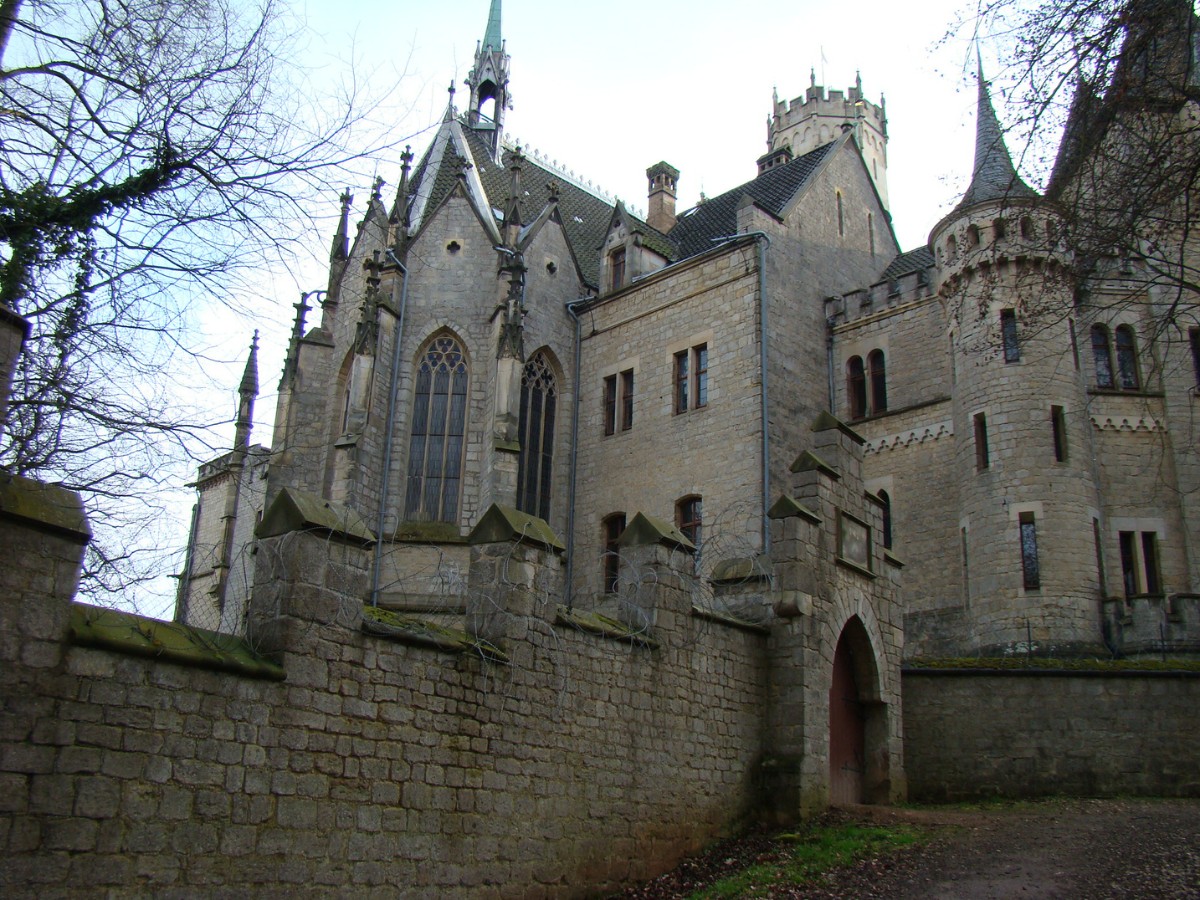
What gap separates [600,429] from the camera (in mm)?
25781

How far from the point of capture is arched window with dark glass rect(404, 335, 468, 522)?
22703mm

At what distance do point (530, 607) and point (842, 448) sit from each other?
7.19 metres

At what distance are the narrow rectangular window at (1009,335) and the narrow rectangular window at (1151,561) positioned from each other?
453 cm

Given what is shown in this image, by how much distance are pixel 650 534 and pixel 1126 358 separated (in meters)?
16.2

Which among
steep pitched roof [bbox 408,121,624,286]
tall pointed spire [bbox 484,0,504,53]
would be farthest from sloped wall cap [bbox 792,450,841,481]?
tall pointed spire [bbox 484,0,504,53]

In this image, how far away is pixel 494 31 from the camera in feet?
129

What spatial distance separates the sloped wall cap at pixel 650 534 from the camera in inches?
525

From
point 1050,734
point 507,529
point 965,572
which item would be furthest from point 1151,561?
point 507,529

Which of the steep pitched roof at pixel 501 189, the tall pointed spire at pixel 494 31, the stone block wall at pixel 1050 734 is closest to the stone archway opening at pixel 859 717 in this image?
the stone block wall at pixel 1050 734

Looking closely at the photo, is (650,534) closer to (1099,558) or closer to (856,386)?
(1099,558)

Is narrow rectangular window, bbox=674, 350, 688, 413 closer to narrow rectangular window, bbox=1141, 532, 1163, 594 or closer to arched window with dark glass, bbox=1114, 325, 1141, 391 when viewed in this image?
arched window with dark glass, bbox=1114, 325, 1141, 391

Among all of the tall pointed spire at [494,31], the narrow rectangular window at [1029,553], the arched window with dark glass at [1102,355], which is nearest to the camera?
the narrow rectangular window at [1029,553]

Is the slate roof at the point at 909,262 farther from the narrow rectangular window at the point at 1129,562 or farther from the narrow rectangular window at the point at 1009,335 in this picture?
the narrow rectangular window at the point at 1129,562

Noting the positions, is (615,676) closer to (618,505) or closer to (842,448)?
(842,448)
